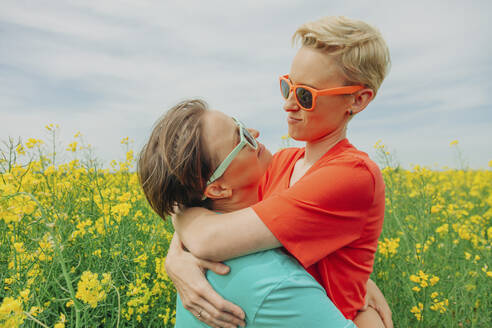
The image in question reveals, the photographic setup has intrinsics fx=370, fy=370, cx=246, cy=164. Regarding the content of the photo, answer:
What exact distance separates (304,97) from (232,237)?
65cm

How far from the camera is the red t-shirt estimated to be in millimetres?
1063

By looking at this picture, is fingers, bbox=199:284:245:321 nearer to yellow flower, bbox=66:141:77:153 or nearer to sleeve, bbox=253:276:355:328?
sleeve, bbox=253:276:355:328

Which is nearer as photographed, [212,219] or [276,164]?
[212,219]

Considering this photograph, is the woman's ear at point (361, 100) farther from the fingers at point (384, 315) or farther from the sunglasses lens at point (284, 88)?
the fingers at point (384, 315)

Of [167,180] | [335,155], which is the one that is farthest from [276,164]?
[167,180]

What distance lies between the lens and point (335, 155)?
1.34 m

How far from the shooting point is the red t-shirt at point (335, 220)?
106 centimetres

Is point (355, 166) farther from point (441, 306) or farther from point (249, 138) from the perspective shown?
point (441, 306)

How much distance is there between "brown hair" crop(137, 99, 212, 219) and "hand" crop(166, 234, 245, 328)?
21 cm

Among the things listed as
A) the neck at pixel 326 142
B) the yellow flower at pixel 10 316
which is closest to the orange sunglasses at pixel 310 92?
the neck at pixel 326 142

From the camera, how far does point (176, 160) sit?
1124mm

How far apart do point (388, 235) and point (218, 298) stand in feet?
9.38

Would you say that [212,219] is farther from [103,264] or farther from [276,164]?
[103,264]

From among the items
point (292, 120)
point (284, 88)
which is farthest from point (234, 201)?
point (284, 88)
